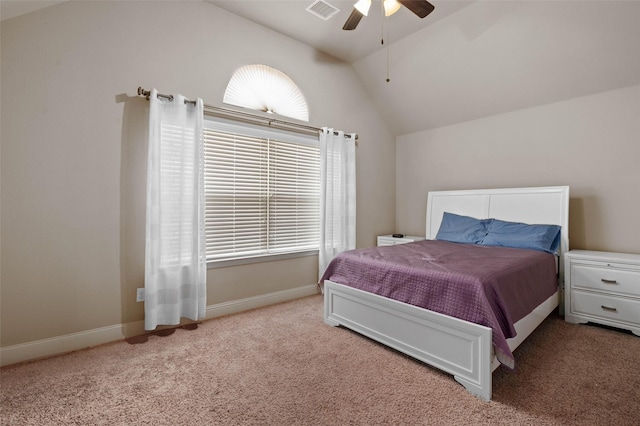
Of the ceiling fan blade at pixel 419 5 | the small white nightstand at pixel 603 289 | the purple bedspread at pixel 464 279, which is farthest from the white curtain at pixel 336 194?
the small white nightstand at pixel 603 289

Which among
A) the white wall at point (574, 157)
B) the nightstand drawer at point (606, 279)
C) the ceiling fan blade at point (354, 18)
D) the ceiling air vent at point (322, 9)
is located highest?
the ceiling air vent at point (322, 9)

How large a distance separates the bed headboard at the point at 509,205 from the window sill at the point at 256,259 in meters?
1.82

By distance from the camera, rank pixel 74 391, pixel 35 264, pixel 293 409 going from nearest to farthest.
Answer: pixel 293 409 → pixel 74 391 → pixel 35 264

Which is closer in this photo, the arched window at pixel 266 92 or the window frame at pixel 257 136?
the window frame at pixel 257 136

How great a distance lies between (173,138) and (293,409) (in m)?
2.24

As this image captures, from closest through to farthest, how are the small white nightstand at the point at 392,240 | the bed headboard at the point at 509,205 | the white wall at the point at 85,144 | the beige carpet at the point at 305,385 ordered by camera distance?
the beige carpet at the point at 305,385
the white wall at the point at 85,144
the bed headboard at the point at 509,205
the small white nightstand at the point at 392,240

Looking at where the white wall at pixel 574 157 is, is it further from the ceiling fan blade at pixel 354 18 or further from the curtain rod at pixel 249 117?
the ceiling fan blade at pixel 354 18

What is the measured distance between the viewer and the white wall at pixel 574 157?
112 inches

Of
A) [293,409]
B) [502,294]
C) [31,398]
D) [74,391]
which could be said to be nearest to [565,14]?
[502,294]

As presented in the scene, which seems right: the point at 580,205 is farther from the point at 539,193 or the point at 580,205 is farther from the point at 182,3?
the point at 182,3

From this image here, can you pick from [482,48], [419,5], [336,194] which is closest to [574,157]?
[482,48]

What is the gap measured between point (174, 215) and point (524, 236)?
3.29 m

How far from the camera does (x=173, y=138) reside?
8.39 feet

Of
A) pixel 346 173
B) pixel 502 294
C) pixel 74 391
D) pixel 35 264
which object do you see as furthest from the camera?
pixel 346 173
